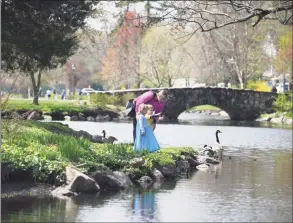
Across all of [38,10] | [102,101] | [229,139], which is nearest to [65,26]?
[38,10]

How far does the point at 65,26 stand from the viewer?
92.5 ft

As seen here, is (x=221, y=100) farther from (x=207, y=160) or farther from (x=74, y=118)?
(x=207, y=160)

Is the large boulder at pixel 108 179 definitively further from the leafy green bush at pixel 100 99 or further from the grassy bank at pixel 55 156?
the leafy green bush at pixel 100 99

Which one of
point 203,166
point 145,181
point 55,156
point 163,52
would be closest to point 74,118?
point 163,52

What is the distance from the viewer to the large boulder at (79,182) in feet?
47.8

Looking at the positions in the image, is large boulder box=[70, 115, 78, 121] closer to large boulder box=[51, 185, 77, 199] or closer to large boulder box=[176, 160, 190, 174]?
large boulder box=[176, 160, 190, 174]

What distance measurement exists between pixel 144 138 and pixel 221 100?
43155 mm

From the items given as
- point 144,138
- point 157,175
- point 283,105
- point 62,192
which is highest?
point 283,105

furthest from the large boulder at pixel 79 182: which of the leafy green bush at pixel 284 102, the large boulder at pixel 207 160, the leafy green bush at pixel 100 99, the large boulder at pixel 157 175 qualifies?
the leafy green bush at pixel 284 102

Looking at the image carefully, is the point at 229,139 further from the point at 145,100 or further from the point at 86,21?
the point at 145,100

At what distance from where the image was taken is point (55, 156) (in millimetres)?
15695

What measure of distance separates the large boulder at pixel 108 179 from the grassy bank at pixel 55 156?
0.21 metres

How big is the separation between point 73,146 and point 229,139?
66.0ft

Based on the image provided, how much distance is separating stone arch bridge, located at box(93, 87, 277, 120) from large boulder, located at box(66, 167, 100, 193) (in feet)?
149
